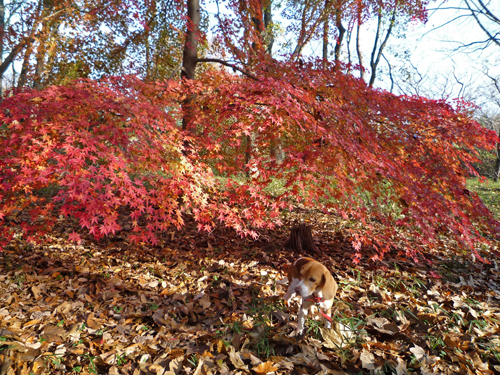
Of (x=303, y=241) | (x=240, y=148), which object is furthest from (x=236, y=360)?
(x=240, y=148)

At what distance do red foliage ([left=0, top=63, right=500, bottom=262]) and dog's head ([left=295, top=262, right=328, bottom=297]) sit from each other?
4.10 feet

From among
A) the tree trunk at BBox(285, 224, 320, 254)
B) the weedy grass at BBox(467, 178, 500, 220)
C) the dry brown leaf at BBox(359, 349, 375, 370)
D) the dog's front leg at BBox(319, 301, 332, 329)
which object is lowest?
the dry brown leaf at BBox(359, 349, 375, 370)

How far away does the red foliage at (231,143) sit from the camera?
2.53 m

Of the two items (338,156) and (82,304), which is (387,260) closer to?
(338,156)

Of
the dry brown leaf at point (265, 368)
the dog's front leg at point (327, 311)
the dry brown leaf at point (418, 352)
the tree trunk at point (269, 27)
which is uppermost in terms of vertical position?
the tree trunk at point (269, 27)

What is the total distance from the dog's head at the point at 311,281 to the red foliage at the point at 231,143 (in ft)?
4.10

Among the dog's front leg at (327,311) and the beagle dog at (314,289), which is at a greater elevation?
the beagle dog at (314,289)

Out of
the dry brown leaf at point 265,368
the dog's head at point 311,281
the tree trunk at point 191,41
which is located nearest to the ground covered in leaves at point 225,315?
the dry brown leaf at point 265,368

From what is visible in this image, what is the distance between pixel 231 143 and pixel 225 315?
242 cm

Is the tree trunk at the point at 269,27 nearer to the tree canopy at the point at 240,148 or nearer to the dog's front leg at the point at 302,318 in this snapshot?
the tree canopy at the point at 240,148

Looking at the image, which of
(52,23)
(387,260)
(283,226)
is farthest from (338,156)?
(52,23)

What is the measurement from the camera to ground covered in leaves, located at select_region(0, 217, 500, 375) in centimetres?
209

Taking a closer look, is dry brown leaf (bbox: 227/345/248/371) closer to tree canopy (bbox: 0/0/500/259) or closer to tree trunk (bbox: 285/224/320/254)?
tree canopy (bbox: 0/0/500/259)

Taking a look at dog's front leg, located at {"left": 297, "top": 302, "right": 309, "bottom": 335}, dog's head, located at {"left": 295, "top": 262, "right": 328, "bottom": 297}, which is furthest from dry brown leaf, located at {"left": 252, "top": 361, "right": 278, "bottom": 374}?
dog's head, located at {"left": 295, "top": 262, "right": 328, "bottom": 297}
